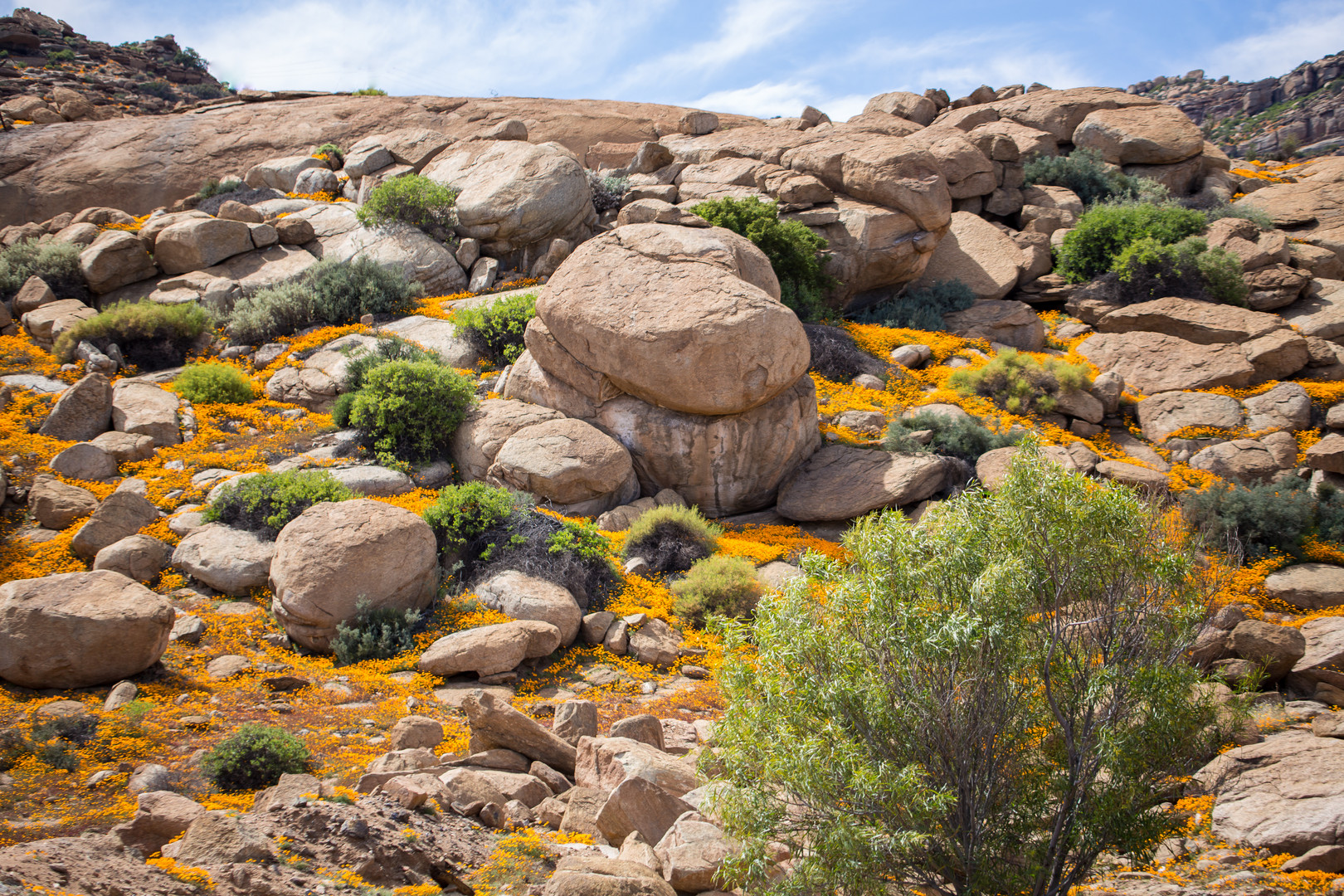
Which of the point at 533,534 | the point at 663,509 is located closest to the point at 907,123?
the point at 663,509

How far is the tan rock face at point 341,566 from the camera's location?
8.38 m

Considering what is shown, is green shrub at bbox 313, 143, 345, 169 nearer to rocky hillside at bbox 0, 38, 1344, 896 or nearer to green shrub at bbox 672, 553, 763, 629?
rocky hillside at bbox 0, 38, 1344, 896

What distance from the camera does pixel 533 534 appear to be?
33.5ft

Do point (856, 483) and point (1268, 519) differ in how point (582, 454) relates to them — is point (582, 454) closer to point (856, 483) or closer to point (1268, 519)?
point (856, 483)

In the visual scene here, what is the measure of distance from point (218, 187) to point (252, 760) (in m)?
21.5

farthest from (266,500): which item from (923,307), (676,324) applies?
(923,307)

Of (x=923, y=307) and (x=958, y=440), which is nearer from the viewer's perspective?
(x=958, y=440)

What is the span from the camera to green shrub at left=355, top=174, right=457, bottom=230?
61.1 feet

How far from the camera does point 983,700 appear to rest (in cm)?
468

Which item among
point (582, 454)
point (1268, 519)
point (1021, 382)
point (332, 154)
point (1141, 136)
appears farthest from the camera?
point (332, 154)

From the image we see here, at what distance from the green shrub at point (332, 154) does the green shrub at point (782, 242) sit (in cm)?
1269

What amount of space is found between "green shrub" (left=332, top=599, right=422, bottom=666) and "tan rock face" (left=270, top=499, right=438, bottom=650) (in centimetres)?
11

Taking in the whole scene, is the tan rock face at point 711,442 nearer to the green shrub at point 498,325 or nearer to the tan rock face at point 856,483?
the tan rock face at point 856,483

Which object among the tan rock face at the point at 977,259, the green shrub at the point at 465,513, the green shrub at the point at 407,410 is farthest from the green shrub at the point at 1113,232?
the green shrub at the point at 465,513
